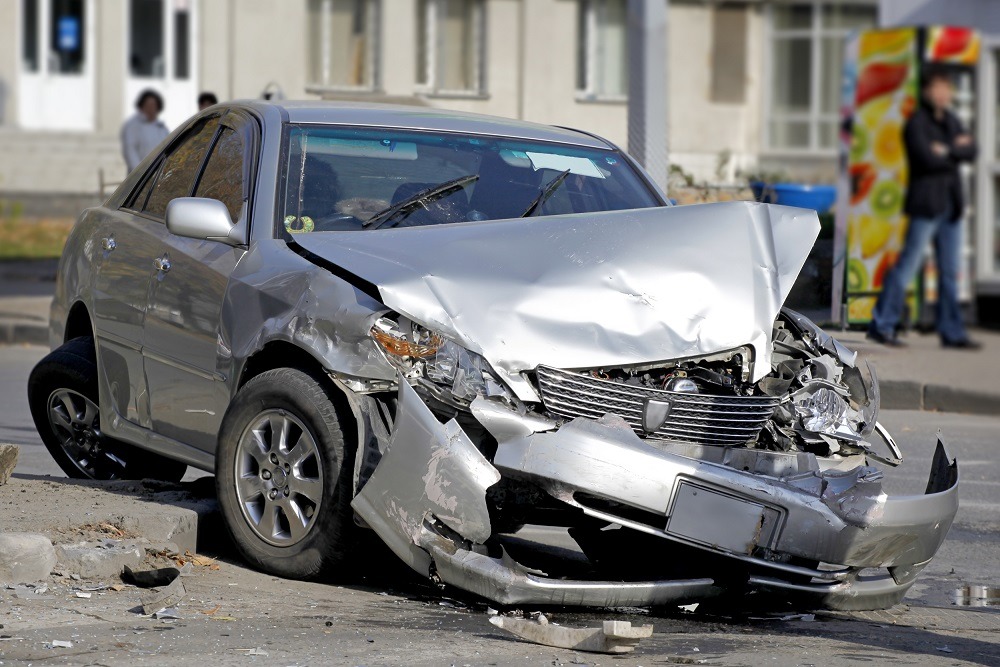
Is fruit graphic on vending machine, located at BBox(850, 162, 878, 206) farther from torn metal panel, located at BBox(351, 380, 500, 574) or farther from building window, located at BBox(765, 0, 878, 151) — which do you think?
building window, located at BBox(765, 0, 878, 151)

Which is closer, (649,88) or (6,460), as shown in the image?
(6,460)

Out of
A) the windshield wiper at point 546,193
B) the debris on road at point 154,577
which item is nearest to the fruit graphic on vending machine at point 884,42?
the windshield wiper at point 546,193

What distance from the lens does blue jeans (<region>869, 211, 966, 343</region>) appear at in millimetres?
13992

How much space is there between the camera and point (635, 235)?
5.37 meters

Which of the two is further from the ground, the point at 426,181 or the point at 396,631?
the point at 426,181

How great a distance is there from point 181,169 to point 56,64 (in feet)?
69.7

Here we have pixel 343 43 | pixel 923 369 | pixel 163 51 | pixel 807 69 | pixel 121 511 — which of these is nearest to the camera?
pixel 121 511

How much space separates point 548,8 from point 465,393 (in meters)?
24.6

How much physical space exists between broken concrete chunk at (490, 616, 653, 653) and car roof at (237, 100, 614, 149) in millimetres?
2230

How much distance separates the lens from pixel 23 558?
5.00 metres

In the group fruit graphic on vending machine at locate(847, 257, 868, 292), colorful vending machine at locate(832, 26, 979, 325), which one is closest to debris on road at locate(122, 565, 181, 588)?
fruit graphic on vending machine at locate(847, 257, 868, 292)

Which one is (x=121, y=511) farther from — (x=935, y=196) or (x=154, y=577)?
(x=935, y=196)

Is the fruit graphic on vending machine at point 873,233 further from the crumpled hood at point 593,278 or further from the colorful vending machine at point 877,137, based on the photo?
the crumpled hood at point 593,278

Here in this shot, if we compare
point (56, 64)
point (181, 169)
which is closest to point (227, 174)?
point (181, 169)
